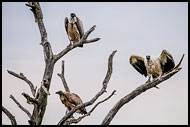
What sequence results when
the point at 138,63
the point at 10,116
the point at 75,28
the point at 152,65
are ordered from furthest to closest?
the point at 75,28 < the point at 138,63 < the point at 152,65 < the point at 10,116

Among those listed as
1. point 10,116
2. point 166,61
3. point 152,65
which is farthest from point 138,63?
point 10,116

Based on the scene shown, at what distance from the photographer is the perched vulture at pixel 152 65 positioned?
9102 millimetres

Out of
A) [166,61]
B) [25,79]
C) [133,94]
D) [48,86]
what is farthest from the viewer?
[166,61]

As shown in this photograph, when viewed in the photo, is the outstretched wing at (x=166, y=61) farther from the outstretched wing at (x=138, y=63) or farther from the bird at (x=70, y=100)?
the bird at (x=70, y=100)

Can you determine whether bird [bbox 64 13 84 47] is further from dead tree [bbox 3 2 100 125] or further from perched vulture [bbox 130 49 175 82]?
dead tree [bbox 3 2 100 125]

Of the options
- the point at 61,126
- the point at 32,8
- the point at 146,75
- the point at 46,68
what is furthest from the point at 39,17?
the point at 146,75

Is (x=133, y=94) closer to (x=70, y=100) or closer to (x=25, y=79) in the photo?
(x=70, y=100)


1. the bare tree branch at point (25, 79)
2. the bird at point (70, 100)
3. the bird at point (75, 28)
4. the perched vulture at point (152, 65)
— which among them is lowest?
the bird at point (70, 100)

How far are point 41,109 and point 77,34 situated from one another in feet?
9.82

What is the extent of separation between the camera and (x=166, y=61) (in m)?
9.12

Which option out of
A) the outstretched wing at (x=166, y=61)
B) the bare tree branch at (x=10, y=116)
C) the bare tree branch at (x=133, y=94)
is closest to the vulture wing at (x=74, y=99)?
the bare tree branch at (x=133, y=94)

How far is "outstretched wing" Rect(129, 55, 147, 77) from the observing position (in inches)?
368

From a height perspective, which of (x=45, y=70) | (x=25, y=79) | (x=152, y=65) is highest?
(x=45, y=70)

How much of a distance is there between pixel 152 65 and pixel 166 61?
1.28 feet
